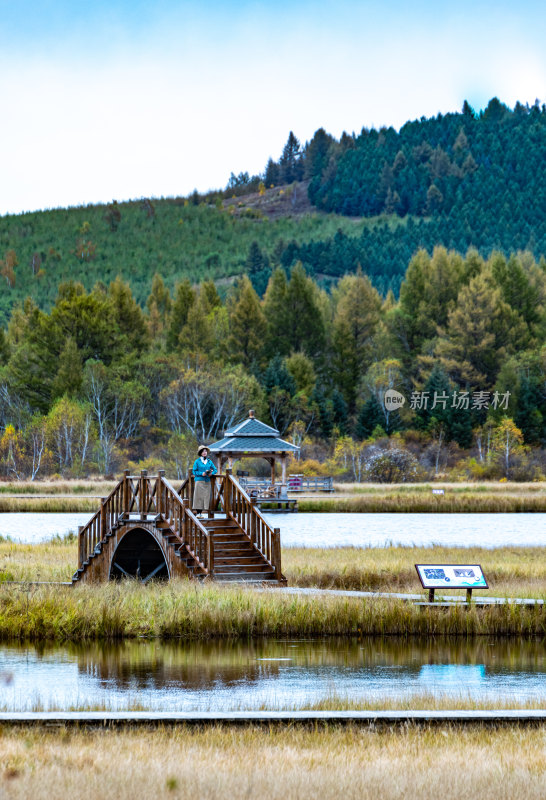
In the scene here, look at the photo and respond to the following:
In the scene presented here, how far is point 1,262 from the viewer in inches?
6506

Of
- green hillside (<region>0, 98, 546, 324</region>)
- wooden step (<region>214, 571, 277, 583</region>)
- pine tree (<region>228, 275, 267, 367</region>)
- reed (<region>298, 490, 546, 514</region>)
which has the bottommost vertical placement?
reed (<region>298, 490, 546, 514</region>)

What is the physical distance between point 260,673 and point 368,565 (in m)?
10.5

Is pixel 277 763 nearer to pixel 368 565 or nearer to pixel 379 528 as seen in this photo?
pixel 368 565

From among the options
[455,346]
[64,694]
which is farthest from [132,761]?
[455,346]

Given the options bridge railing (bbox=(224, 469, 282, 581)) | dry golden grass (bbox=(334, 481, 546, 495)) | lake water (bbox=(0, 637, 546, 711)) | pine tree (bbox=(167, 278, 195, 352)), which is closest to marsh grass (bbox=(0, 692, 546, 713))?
lake water (bbox=(0, 637, 546, 711))

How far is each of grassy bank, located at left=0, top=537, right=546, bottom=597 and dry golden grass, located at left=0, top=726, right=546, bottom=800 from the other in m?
9.51

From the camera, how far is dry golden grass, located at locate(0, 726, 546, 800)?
27.5 feet

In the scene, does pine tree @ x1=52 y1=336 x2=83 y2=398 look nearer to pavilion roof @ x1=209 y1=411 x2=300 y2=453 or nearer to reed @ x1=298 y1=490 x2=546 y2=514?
reed @ x1=298 y1=490 x2=546 y2=514

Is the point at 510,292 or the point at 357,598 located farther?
the point at 510,292

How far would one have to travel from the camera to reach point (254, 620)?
1755cm

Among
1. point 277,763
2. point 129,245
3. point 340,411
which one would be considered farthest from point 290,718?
point 129,245

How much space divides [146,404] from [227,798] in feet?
267

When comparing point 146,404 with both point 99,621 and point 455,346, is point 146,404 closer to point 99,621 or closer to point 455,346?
point 455,346

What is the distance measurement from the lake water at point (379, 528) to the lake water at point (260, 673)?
56.6 feet
